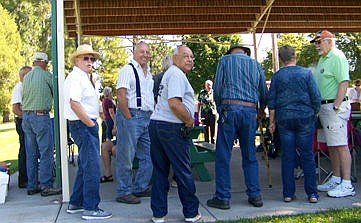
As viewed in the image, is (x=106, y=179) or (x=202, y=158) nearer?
(x=202, y=158)

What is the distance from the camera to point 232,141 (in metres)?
5.04

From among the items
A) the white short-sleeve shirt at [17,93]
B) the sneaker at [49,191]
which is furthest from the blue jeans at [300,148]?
the white short-sleeve shirt at [17,93]

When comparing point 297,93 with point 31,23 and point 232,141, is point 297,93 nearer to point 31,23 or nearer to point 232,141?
point 232,141

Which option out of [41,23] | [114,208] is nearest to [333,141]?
[114,208]

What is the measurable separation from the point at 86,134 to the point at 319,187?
10.3 ft

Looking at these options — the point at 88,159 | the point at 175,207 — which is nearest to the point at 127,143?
the point at 88,159

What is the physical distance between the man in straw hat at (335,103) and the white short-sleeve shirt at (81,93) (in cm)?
281

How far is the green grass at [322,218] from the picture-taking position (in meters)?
4.31

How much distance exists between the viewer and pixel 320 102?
16.9ft

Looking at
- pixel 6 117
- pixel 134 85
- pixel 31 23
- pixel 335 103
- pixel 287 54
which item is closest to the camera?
pixel 287 54

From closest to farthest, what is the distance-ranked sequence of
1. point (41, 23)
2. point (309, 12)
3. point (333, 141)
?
point (333, 141) → point (309, 12) → point (41, 23)

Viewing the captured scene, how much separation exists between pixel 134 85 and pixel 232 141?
1.40m

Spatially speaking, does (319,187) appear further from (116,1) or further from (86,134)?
(116,1)

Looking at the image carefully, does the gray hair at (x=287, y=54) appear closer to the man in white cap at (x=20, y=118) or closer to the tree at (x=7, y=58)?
the man in white cap at (x=20, y=118)
